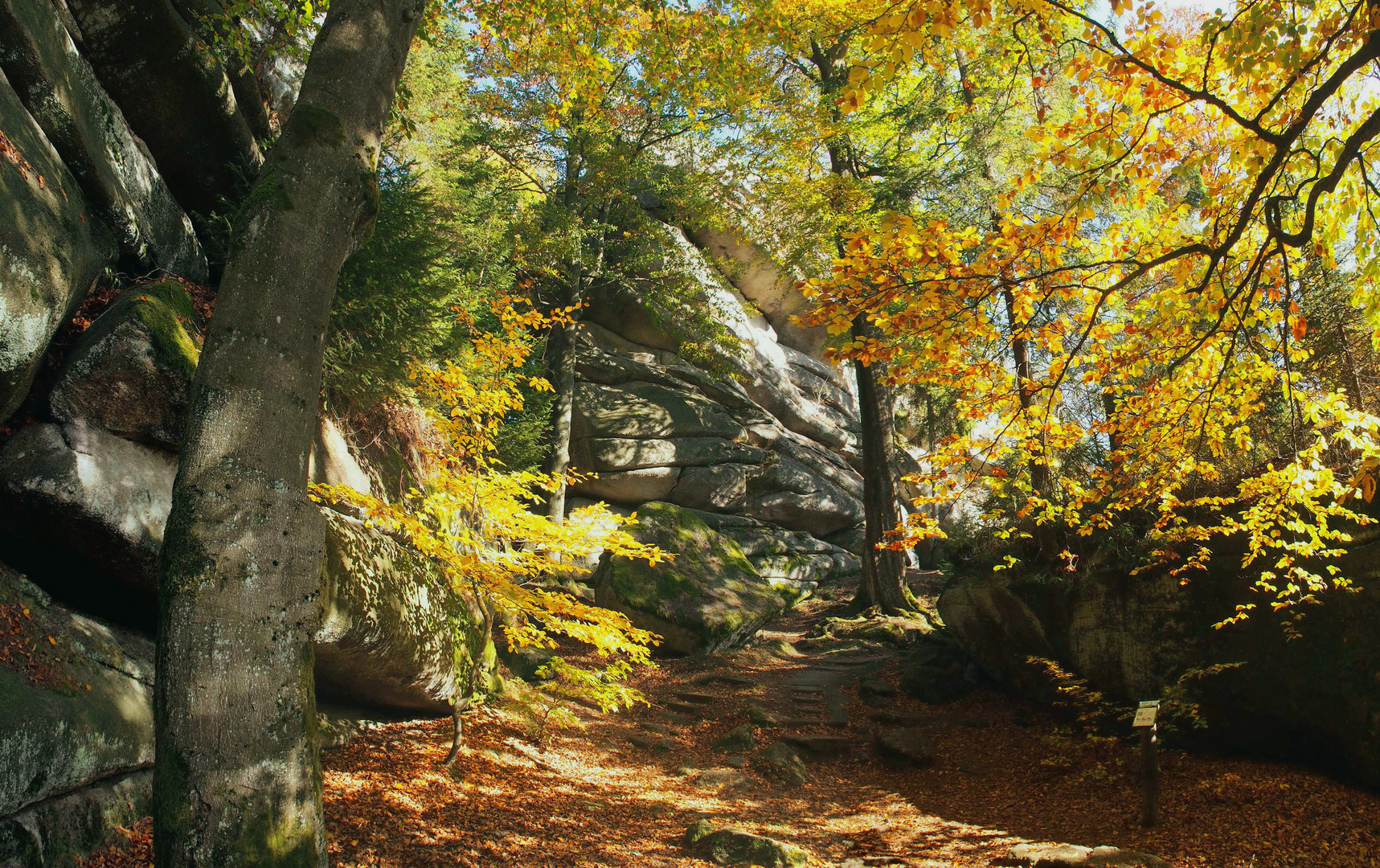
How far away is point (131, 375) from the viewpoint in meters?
4.93

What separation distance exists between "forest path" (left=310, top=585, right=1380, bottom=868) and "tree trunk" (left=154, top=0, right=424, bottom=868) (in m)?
1.77

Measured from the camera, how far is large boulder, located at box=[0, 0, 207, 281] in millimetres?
4984

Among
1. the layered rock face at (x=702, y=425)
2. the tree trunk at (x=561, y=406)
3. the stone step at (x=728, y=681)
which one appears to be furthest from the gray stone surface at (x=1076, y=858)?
the layered rock face at (x=702, y=425)

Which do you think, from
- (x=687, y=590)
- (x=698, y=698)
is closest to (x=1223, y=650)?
(x=698, y=698)

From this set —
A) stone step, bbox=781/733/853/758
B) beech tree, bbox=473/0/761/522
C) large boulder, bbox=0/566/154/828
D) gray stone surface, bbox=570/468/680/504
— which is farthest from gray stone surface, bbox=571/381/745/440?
large boulder, bbox=0/566/154/828

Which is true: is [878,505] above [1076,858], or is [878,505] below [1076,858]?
above

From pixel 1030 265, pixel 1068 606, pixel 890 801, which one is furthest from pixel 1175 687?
pixel 1030 265

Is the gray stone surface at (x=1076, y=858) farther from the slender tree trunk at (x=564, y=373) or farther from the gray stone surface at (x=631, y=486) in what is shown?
the gray stone surface at (x=631, y=486)

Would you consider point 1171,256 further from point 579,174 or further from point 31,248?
point 579,174

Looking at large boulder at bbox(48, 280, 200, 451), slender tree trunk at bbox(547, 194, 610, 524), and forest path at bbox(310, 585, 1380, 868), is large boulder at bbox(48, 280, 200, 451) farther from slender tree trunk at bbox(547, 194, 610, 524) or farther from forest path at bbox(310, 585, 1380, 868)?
slender tree trunk at bbox(547, 194, 610, 524)

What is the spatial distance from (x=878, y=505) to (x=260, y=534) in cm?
1249

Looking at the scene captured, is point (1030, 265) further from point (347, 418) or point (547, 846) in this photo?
point (347, 418)

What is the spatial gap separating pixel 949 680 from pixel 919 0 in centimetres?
862

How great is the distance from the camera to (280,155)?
3357mm
